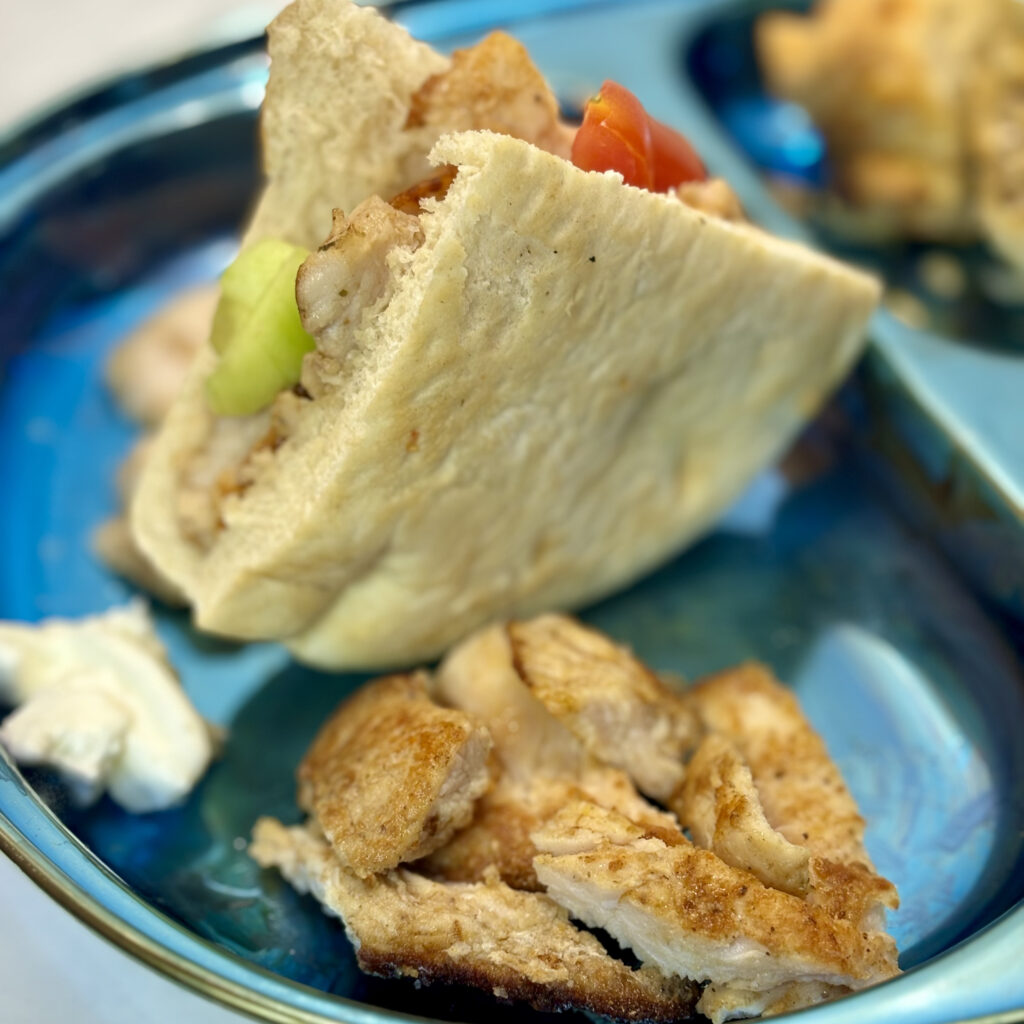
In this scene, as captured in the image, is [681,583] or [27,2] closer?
[681,583]

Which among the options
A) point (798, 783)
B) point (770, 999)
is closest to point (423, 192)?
point (798, 783)

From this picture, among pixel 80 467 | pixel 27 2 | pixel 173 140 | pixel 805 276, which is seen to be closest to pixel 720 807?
pixel 805 276

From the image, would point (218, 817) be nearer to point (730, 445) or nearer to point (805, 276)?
point (730, 445)

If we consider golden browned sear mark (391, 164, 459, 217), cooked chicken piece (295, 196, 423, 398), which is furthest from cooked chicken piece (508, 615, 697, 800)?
golden browned sear mark (391, 164, 459, 217)

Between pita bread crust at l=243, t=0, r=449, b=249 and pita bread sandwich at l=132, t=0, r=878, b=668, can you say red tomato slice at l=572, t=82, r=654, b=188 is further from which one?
pita bread crust at l=243, t=0, r=449, b=249

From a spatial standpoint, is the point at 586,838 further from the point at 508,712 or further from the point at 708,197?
the point at 708,197
